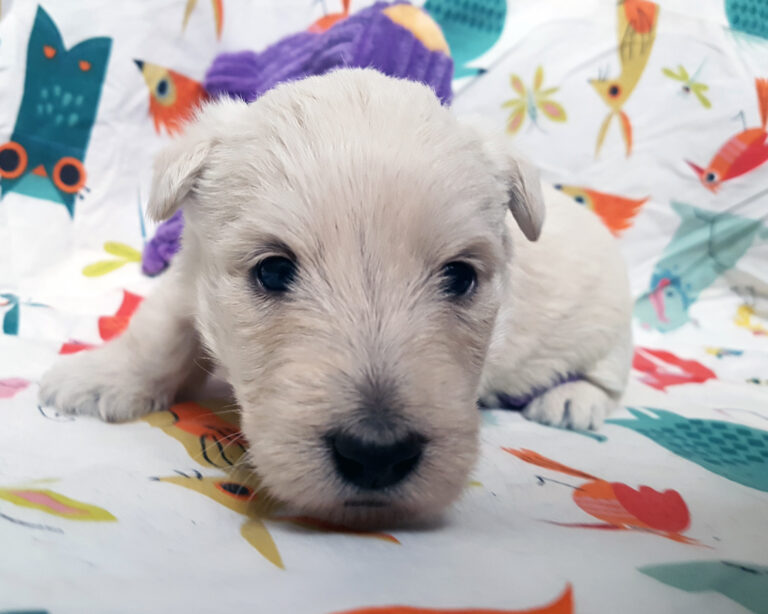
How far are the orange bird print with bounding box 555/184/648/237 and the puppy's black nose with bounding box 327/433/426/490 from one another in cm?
326

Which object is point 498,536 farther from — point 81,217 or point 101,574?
point 81,217

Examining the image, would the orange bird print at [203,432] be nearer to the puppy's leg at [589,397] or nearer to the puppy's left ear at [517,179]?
the puppy's left ear at [517,179]

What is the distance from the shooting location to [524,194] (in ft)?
6.84

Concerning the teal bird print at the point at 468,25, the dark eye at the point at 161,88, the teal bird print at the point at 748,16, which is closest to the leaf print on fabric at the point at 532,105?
the teal bird print at the point at 468,25

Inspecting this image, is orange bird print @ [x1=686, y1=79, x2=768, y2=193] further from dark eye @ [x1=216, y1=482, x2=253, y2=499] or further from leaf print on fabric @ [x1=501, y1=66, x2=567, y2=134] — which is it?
dark eye @ [x1=216, y1=482, x2=253, y2=499]

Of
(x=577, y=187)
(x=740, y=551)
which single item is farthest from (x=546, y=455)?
(x=577, y=187)

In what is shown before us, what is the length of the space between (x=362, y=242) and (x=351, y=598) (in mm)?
820

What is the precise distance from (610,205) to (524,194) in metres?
2.41

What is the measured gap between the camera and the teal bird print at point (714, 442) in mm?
2037

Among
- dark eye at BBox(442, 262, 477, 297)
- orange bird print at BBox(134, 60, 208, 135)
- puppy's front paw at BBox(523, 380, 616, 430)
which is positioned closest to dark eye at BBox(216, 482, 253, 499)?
dark eye at BBox(442, 262, 477, 297)

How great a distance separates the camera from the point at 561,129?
164 inches

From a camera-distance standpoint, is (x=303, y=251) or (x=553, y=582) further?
(x=303, y=251)

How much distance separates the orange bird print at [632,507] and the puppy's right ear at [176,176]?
54.3 inches

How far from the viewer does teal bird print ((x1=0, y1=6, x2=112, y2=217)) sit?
126 inches
